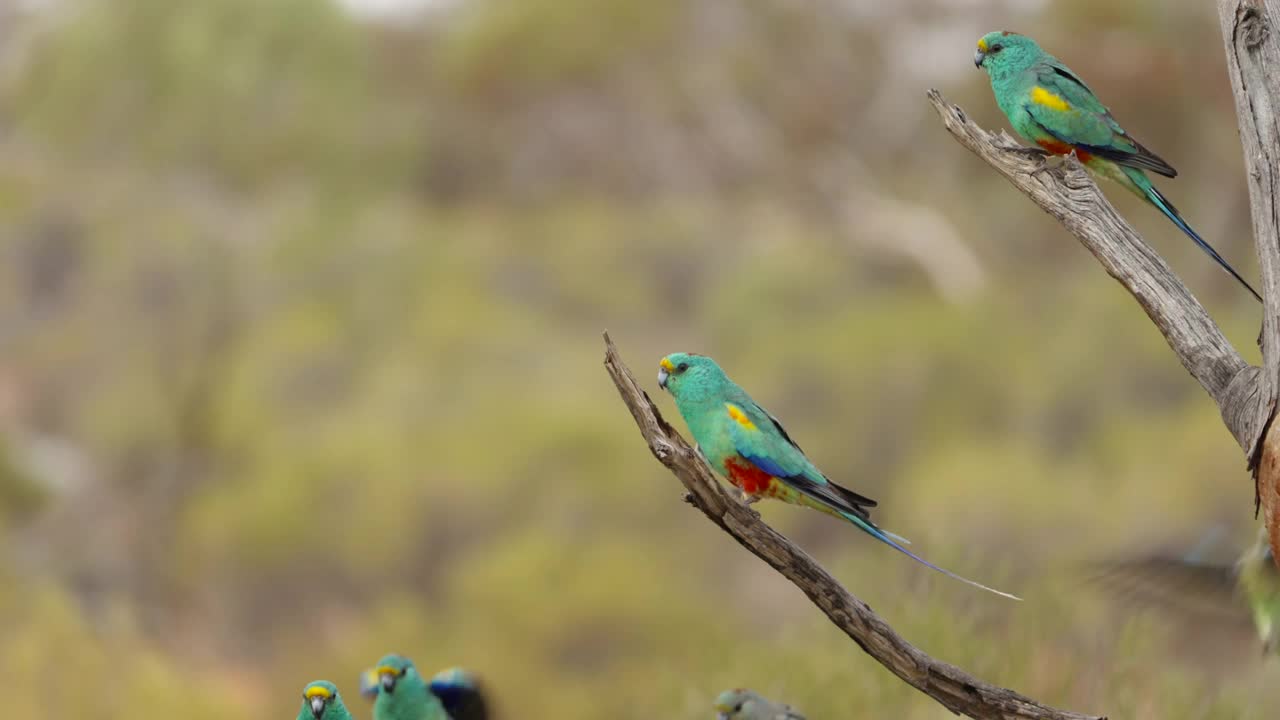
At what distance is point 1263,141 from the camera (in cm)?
317

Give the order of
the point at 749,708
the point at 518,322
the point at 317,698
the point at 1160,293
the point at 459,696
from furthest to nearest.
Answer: the point at 518,322, the point at 459,696, the point at 749,708, the point at 317,698, the point at 1160,293

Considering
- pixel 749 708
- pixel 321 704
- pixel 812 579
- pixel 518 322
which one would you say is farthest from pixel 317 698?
pixel 518 322

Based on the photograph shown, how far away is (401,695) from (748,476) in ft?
3.92

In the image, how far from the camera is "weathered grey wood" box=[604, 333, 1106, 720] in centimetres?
279

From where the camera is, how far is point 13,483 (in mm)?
19812

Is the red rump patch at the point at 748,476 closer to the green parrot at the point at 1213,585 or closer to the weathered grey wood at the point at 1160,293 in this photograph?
the weathered grey wood at the point at 1160,293

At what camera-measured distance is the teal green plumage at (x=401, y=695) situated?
12.4ft

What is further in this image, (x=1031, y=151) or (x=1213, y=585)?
(x=1213, y=585)

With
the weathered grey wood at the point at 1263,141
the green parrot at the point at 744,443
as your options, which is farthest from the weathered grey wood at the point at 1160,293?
the green parrot at the point at 744,443

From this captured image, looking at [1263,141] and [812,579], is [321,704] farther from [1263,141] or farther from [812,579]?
[1263,141]

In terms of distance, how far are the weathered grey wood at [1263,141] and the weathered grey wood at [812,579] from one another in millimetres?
661

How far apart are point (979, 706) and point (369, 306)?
73.1 feet

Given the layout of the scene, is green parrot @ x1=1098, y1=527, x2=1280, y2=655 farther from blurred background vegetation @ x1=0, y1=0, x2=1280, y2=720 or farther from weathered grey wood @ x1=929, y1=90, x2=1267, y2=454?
blurred background vegetation @ x1=0, y1=0, x2=1280, y2=720

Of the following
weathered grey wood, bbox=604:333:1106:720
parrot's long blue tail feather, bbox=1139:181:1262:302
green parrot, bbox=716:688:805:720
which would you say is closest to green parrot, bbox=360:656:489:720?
green parrot, bbox=716:688:805:720
